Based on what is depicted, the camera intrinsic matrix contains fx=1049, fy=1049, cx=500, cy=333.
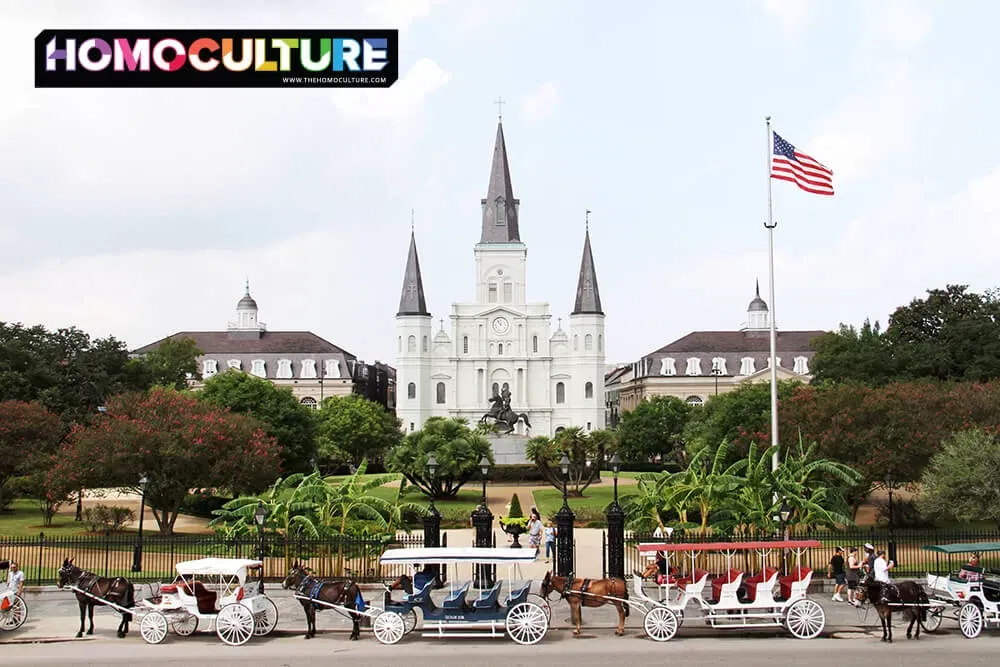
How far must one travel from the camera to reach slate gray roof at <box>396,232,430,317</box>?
104m

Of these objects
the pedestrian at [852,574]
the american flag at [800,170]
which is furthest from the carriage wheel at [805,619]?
the american flag at [800,170]

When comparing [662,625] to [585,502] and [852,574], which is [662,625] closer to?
[852,574]

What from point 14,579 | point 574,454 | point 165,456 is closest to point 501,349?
point 574,454

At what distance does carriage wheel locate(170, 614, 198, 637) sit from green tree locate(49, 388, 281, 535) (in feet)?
51.7

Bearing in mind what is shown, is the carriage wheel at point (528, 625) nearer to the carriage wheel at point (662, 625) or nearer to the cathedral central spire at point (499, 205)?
the carriage wheel at point (662, 625)

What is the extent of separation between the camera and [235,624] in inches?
690

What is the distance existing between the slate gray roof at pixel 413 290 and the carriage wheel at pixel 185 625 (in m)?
85.7

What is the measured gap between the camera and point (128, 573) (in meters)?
25.3

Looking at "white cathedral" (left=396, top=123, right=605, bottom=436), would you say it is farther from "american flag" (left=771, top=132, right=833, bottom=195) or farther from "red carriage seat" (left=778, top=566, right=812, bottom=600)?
"red carriage seat" (left=778, top=566, right=812, bottom=600)

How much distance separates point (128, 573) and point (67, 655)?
892 cm

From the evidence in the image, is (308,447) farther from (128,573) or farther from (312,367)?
(312,367)

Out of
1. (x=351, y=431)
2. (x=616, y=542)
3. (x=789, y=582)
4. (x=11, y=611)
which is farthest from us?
(x=351, y=431)

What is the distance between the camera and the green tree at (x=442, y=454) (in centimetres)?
4650

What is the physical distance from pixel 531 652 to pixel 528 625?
71cm
